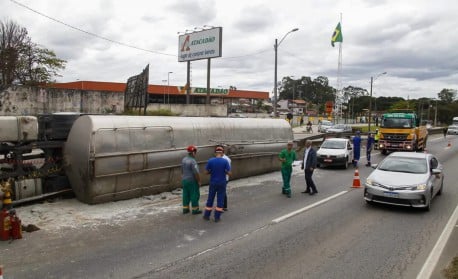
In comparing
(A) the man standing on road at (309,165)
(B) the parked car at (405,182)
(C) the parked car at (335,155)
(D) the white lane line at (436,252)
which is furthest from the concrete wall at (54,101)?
(D) the white lane line at (436,252)

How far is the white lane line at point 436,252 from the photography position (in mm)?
6027

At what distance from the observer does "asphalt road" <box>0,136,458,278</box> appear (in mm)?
6047

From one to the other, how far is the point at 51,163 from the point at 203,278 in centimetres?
698

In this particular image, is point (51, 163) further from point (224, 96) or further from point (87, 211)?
point (224, 96)

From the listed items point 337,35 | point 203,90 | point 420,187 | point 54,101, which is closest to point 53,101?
point 54,101

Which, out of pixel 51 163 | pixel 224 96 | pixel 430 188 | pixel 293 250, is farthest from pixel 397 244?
pixel 224 96

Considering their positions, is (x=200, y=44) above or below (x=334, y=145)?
above

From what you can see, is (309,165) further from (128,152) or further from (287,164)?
(128,152)

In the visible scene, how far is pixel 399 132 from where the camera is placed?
2491 cm

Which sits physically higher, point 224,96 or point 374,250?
point 224,96

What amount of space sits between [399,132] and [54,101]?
22.9 meters

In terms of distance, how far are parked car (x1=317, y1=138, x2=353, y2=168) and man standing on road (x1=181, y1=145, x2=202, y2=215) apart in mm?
10538

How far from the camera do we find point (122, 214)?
9414mm

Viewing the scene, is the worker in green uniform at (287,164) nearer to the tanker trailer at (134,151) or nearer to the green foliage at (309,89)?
the tanker trailer at (134,151)
